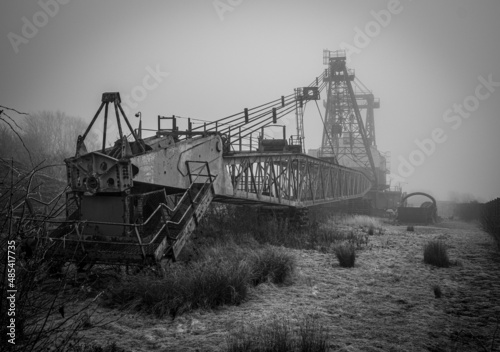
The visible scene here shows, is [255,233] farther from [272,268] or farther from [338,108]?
[338,108]

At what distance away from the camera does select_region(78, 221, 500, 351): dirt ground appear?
4.46 meters

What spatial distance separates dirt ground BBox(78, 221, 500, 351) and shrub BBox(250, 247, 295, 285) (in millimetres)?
300

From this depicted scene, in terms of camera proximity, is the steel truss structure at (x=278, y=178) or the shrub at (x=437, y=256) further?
the steel truss structure at (x=278, y=178)

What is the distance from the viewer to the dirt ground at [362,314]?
175 inches

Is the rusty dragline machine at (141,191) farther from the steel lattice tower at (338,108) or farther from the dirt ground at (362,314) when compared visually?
the steel lattice tower at (338,108)

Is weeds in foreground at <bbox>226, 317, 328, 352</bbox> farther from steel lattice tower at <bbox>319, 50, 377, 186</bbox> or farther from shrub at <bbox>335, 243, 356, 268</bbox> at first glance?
steel lattice tower at <bbox>319, 50, 377, 186</bbox>

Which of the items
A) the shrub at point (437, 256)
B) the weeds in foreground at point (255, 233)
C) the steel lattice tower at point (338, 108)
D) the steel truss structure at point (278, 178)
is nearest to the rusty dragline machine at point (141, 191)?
the steel truss structure at point (278, 178)

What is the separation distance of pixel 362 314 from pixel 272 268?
2410 mm

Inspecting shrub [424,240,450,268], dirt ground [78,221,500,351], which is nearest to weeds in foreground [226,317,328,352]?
dirt ground [78,221,500,351]

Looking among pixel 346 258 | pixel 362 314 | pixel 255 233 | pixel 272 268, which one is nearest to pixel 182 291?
pixel 272 268

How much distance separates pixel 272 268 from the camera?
24.5 feet

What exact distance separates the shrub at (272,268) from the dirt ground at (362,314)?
0.98 feet

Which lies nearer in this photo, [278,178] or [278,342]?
[278,342]

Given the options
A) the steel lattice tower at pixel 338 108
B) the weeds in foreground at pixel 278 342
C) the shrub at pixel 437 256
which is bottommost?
the weeds in foreground at pixel 278 342
